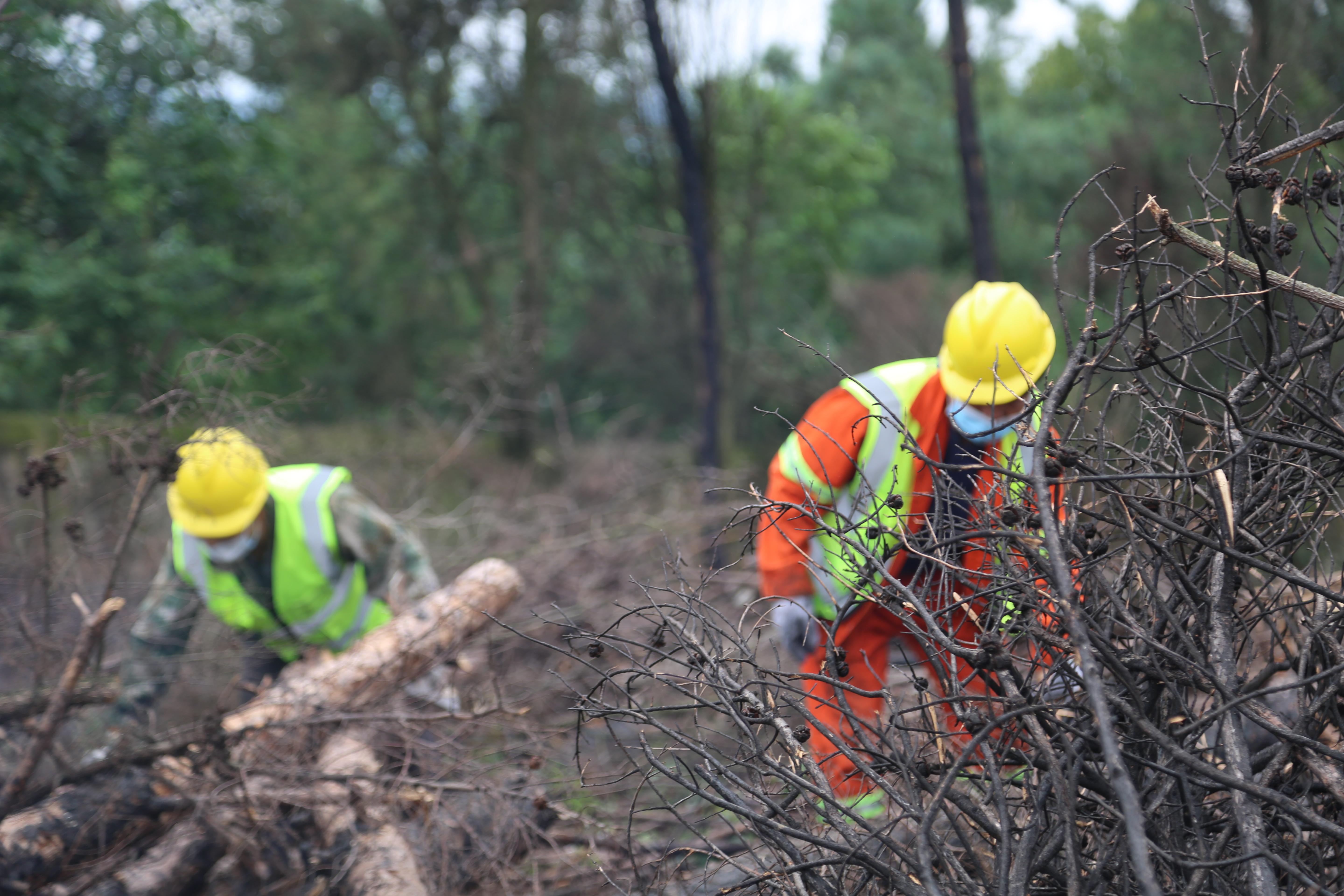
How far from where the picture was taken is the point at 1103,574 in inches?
67.2

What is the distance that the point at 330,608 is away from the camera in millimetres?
4152

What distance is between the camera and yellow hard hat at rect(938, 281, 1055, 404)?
10.0ft

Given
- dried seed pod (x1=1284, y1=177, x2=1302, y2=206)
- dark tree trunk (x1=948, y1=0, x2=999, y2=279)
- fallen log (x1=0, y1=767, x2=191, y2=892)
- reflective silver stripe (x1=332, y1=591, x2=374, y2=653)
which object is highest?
dark tree trunk (x1=948, y1=0, x2=999, y2=279)

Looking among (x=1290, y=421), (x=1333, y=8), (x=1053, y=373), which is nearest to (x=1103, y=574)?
(x=1290, y=421)

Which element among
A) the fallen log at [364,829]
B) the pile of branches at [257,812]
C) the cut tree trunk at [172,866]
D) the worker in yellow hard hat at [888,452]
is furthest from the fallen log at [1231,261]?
the cut tree trunk at [172,866]

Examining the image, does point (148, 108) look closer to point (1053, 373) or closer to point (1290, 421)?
point (1053, 373)

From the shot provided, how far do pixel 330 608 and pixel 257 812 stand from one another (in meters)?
1.14

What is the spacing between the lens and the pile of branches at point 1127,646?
Result: 4.89ft

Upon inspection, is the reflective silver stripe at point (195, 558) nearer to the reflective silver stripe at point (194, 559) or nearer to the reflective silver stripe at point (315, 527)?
the reflective silver stripe at point (194, 559)

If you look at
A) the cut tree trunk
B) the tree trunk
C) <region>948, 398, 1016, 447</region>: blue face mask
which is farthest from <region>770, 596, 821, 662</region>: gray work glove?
the tree trunk

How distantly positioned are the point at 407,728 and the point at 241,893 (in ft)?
2.52

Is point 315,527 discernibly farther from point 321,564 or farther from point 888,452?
point 888,452

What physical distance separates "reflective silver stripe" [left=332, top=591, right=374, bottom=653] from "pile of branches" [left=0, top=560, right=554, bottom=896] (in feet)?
2.39

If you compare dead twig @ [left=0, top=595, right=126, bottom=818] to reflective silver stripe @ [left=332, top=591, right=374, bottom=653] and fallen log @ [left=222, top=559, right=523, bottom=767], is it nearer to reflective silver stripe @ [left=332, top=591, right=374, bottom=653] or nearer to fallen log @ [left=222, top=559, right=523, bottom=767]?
fallen log @ [left=222, top=559, right=523, bottom=767]
